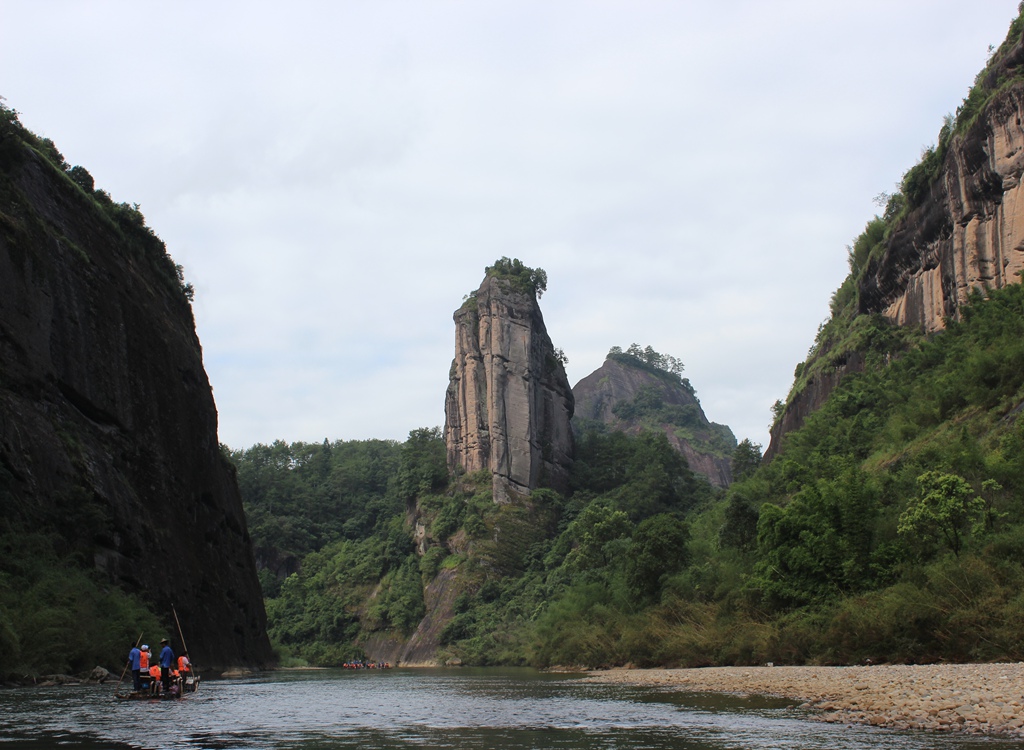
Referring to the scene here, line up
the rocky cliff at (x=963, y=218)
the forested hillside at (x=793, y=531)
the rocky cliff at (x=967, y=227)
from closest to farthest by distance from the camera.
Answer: the forested hillside at (x=793, y=531)
the rocky cliff at (x=967, y=227)
the rocky cliff at (x=963, y=218)

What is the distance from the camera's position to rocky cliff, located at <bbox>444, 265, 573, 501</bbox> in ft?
367

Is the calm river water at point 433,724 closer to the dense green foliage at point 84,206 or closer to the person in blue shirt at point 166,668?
the person in blue shirt at point 166,668

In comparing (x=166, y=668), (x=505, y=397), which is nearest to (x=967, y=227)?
(x=166, y=668)

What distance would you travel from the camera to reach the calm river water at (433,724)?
53.7 feet

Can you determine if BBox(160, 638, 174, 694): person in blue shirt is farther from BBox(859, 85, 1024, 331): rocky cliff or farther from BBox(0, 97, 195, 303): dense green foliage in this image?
BBox(859, 85, 1024, 331): rocky cliff

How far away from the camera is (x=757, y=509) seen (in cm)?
4916

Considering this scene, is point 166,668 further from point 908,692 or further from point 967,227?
point 967,227

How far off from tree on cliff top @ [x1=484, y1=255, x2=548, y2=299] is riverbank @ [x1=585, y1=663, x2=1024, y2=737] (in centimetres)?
8853

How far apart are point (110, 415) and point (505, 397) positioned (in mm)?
→ 69404

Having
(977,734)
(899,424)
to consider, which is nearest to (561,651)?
(899,424)

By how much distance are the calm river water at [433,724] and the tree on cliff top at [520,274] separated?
3515 inches

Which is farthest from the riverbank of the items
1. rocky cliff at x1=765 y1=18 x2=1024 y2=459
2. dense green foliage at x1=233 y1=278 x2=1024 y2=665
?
rocky cliff at x1=765 y1=18 x2=1024 y2=459

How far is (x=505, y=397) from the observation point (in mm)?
113688

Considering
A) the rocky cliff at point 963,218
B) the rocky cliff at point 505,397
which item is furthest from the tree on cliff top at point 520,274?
the rocky cliff at point 963,218
